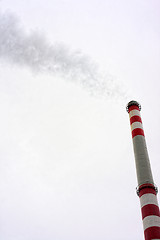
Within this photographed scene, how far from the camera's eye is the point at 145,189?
1430 cm

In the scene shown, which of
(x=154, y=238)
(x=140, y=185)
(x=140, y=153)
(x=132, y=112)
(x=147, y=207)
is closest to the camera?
(x=154, y=238)

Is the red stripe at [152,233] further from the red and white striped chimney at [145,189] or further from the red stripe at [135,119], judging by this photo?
the red stripe at [135,119]

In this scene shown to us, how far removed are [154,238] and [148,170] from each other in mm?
4025

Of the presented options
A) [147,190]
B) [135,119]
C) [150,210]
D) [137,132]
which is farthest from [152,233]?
[135,119]

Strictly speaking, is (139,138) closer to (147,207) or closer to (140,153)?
(140,153)

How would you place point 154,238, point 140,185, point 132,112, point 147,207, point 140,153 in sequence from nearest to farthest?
point 154,238
point 147,207
point 140,185
point 140,153
point 132,112

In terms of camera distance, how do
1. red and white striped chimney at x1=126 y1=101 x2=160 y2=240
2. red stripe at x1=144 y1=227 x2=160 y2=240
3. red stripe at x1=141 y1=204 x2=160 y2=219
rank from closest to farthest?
1. red stripe at x1=144 y1=227 x2=160 y2=240
2. red and white striped chimney at x1=126 y1=101 x2=160 y2=240
3. red stripe at x1=141 y1=204 x2=160 y2=219

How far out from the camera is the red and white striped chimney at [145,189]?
12.7 metres

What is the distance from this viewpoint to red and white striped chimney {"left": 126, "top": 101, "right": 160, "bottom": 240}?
12.7m

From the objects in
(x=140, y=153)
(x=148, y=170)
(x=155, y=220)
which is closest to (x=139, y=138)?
(x=140, y=153)

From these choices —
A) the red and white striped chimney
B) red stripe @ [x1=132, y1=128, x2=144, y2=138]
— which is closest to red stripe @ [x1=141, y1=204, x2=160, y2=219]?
the red and white striped chimney

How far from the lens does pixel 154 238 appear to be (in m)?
12.2

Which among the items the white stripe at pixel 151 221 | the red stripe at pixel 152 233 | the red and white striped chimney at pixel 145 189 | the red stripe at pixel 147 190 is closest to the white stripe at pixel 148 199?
the red and white striped chimney at pixel 145 189

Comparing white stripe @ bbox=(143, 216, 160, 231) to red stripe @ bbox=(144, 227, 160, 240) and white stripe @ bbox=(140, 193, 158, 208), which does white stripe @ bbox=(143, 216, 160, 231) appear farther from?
white stripe @ bbox=(140, 193, 158, 208)
